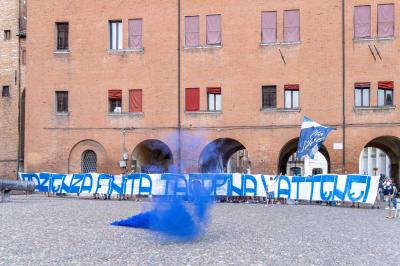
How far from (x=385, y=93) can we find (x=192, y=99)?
39.3ft

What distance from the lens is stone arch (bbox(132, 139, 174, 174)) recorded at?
141 ft

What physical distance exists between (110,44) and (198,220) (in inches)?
1121

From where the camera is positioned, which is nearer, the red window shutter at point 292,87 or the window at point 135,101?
the red window shutter at point 292,87

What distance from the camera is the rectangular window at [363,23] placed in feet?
132

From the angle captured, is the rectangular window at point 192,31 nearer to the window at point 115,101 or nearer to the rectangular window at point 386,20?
the window at point 115,101

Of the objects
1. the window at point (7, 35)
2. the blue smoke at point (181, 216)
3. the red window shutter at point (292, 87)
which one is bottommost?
the blue smoke at point (181, 216)

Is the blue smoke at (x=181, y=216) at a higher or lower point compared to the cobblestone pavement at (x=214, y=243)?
higher

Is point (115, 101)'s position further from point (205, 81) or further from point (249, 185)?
point (249, 185)

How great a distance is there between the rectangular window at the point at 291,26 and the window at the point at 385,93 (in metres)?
5.87

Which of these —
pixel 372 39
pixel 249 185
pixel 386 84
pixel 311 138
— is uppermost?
pixel 372 39

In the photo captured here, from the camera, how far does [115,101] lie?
4372 cm

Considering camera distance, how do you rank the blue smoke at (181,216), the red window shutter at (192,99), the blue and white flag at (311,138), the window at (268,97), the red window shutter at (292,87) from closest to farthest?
the blue smoke at (181,216) → the blue and white flag at (311,138) → the red window shutter at (292,87) → the window at (268,97) → the red window shutter at (192,99)

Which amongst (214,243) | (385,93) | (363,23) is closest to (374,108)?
(385,93)

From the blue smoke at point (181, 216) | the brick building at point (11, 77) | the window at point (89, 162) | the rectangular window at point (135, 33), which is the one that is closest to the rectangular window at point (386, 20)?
the rectangular window at point (135, 33)
